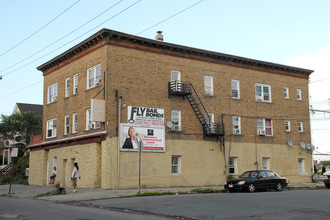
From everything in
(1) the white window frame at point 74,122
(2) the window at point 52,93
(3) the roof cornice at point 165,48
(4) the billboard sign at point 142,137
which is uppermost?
(3) the roof cornice at point 165,48

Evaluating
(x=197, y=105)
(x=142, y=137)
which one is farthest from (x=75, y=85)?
(x=197, y=105)

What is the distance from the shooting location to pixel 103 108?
25531mm

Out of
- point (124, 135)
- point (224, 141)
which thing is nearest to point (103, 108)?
point (124, 135)

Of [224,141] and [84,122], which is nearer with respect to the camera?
[84,122]

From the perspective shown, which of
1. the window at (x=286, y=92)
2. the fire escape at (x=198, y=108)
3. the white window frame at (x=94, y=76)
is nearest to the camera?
the white window frame at (x=94, y=76)

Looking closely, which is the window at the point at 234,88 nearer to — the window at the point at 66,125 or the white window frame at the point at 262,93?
the white window frame at the point at 262,93

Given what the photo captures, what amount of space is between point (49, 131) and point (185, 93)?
41.7 ft

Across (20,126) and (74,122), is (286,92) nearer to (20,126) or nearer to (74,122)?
(74,122)

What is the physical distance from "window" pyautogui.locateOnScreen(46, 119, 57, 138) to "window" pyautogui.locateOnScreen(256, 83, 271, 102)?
17256 millimetres

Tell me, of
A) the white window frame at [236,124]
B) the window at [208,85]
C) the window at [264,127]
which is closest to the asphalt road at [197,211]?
the window at [208,85]

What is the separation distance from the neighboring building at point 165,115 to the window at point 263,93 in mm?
86

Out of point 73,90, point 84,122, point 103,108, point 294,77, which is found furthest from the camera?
point 294,77

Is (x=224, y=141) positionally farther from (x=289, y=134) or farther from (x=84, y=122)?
(x=84, y=122)

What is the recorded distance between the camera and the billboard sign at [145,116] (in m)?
26.3
